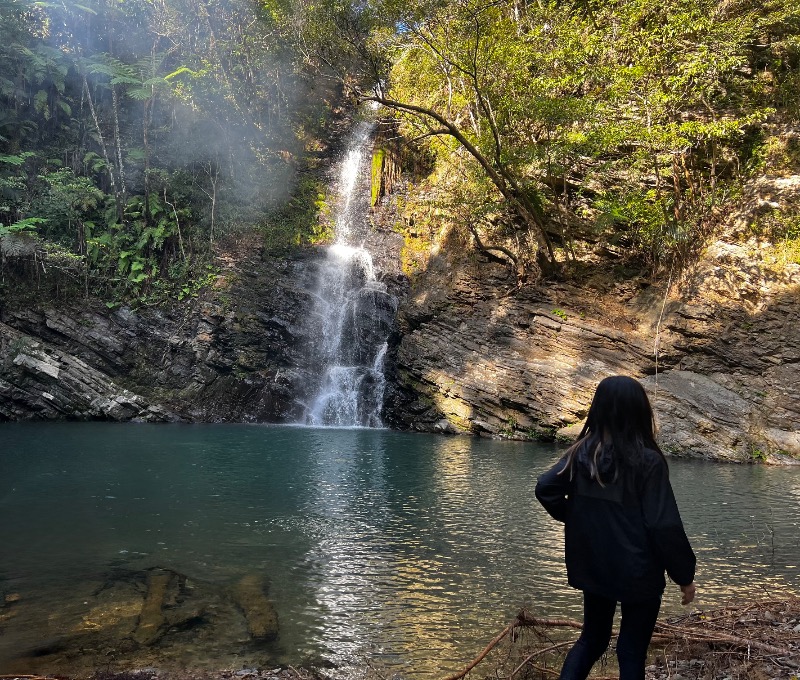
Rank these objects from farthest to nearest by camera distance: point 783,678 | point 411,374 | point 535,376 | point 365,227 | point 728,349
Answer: point 365,227, point 411,374, point 535,376, point 728,349, point 783,678

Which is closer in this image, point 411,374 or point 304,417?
point 411,374

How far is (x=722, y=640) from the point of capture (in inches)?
134

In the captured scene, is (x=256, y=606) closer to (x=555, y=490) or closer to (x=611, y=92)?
(x=555, y=490)

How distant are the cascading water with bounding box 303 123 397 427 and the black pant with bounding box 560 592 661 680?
766 inches

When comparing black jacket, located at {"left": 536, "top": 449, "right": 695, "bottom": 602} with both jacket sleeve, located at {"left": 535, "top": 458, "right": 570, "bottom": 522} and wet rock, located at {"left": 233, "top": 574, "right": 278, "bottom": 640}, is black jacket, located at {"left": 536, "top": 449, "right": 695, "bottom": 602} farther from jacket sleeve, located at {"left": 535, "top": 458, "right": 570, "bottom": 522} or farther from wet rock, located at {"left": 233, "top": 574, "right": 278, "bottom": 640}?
wet rock, located at {"left": 233, "top": 574, "right": 278, "bottom": 640}

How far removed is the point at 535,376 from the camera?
1862 cm

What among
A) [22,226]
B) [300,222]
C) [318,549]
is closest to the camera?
[318,549]

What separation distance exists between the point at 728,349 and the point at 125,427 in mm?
19930

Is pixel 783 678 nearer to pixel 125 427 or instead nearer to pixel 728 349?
pixel 728 349

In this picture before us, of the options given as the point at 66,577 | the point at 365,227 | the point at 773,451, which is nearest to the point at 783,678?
the point at 66,577

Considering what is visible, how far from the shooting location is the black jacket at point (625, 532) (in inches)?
98.0

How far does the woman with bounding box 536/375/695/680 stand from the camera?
252 cm

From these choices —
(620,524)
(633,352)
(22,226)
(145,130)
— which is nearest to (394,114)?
(145,130)

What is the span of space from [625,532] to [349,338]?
21.6 metres
